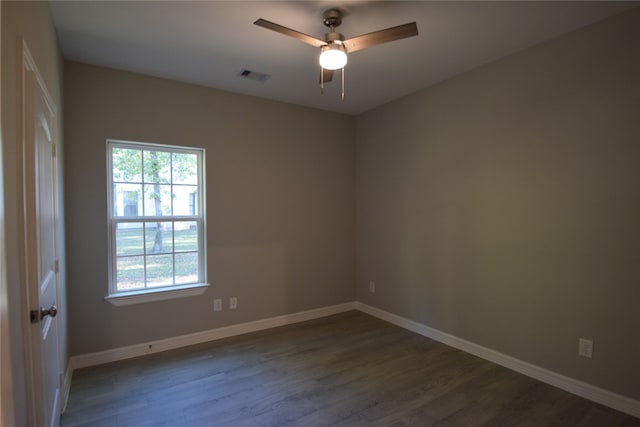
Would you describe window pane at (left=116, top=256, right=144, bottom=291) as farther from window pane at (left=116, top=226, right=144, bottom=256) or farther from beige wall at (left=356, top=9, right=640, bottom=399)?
beige wall at (left=356, top=9, right=640, bottom=399)

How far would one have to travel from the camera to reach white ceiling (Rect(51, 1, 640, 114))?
212 centimetres

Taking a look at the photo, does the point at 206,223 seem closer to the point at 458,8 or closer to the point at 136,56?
the point at 136,56

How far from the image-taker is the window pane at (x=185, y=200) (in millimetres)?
3367

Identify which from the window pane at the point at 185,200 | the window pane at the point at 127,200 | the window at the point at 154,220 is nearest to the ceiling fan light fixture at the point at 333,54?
the window at the point at 154,220

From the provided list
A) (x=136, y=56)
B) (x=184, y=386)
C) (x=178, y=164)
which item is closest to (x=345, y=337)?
(x=184, y=386)

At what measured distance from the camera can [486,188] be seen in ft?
9.86

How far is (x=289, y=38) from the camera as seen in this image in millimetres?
2479

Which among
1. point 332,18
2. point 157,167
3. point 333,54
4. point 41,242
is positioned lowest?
point 41,242

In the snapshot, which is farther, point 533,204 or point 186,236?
point 186,236

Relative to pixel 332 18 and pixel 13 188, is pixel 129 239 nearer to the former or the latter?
pixel 13 188

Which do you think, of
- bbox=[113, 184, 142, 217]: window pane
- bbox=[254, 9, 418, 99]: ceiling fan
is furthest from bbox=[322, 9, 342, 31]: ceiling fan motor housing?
bbox=[113, 184, 142, 217]: window pane

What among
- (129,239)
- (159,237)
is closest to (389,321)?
(159,237)

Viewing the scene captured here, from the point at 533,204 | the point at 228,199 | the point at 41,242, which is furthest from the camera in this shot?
the point at 228,199

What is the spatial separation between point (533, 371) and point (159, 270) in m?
3.48
